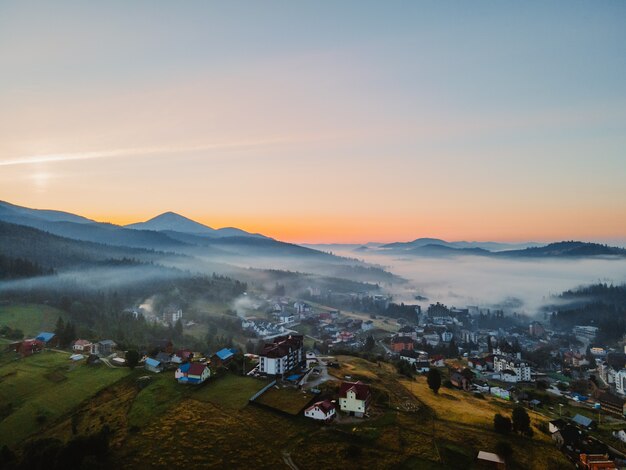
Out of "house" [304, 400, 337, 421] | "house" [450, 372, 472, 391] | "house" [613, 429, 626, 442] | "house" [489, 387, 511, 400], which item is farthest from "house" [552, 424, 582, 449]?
"house" [304, 400, 337, 421]

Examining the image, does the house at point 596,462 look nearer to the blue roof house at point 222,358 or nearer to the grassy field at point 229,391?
the grassy field at point 229,391

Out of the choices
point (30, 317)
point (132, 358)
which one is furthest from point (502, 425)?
point (30, 317)

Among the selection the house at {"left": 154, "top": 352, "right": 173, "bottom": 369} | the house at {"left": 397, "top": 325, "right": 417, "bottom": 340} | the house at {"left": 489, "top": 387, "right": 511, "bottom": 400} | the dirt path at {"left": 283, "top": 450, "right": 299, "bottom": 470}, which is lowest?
the house at {"left": 397, "top": 325, "right": 417, "bottom": 340}

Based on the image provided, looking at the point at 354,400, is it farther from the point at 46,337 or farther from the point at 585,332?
the point at 585,332

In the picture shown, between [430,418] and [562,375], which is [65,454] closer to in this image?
[430,418]

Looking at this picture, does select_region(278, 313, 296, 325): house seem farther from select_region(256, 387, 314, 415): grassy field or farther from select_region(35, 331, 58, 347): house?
select_region(256, 387, 314, 415): grassy field
